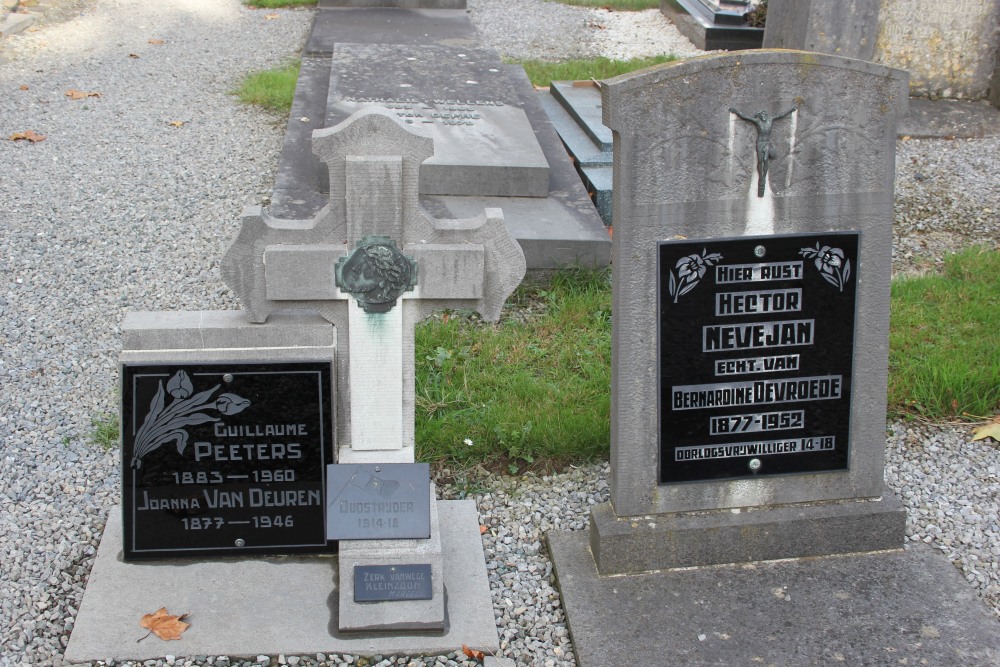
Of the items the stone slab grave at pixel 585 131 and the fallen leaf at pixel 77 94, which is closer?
the stone slab grave at pixel 585 131

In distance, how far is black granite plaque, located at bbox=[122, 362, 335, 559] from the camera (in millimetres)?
3330

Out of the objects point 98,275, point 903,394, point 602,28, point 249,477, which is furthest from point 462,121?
point 602,28

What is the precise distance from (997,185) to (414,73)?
4.23 meters

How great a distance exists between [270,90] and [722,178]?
6363 millimetres

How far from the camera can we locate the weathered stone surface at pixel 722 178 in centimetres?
332

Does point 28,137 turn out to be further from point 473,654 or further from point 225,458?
point 473,654

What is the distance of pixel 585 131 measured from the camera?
775cm

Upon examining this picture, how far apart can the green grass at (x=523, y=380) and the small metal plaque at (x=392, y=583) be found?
910 millimetres

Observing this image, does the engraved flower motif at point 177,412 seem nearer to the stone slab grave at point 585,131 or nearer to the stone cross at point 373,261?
the stone cross at point 373,261

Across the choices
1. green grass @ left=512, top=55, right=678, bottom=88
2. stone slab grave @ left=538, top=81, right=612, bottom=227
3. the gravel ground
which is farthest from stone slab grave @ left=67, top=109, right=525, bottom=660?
green grass @ left=512, top=55, right=678, bottom=88

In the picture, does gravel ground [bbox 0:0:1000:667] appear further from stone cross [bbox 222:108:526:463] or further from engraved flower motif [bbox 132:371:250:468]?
stone cross [bbox 222:108:526:463]

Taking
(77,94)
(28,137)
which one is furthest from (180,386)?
(77,94)

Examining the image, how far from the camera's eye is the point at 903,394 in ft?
15.2

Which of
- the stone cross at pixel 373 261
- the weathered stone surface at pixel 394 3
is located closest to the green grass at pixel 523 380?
the stone cross at pixel 373 261
